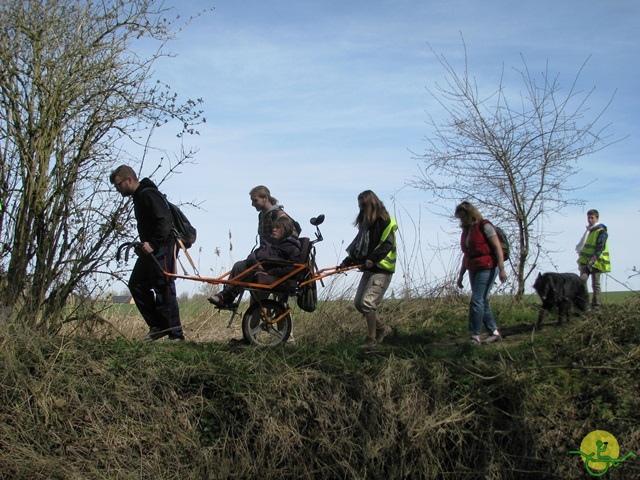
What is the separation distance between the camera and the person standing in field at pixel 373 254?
816 centimetres

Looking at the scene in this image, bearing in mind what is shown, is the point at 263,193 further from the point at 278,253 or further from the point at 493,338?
the point at 493,338

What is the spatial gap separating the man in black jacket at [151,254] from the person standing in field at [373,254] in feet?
6.64

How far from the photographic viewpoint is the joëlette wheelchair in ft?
25.6

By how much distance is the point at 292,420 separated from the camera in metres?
6.65

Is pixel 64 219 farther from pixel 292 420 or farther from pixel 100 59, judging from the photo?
pixel 292 420

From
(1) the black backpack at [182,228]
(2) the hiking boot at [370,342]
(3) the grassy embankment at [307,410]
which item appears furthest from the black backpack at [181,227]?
(2) the hiking boot at [370,342]

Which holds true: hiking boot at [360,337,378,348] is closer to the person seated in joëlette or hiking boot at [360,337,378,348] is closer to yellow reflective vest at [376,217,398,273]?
yellow reflective vest at [376,217,398,273]

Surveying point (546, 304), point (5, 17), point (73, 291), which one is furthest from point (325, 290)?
point (5, 17)

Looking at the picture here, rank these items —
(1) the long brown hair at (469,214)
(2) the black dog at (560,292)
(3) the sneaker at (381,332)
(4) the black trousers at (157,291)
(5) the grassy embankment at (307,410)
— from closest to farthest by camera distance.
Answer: (5) the grassy embankment at (307,410), (4) the black trousers at (157,291), (1) the long brown hair at (469,214), (3) the sneaker at (381,332), (2) the black dog at (560,292)

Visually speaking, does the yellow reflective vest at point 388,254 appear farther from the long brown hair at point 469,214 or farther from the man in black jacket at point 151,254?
the man in black jacket at point 151,254

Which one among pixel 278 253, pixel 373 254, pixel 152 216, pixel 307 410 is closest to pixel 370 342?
pixel 373 254

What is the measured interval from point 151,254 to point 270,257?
4.25 feet

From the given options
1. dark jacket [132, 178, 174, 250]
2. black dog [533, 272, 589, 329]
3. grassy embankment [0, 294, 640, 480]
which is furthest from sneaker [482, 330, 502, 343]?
dark jacket [132, 178, 174, 250]

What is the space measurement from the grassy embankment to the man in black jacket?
82 centimetres
